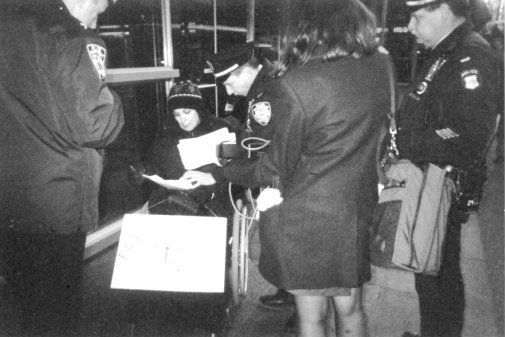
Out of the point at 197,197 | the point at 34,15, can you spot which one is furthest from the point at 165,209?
the point at 34,15

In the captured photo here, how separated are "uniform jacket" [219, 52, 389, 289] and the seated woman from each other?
0.88m

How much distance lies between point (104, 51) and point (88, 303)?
1725 mm

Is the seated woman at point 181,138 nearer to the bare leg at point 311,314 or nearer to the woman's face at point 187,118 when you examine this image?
the woman's face at point 187,118

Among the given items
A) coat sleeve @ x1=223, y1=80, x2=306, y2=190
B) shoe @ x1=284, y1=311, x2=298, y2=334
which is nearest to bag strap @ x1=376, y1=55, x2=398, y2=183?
coat sleeve @ x1=223, y1=80, x2=306, y2=190

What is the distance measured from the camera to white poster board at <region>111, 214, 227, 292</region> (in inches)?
70.6

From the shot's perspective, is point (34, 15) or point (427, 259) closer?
point (34, 15)

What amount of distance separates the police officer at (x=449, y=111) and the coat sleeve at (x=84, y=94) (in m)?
1.25

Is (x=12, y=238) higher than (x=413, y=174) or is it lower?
lower

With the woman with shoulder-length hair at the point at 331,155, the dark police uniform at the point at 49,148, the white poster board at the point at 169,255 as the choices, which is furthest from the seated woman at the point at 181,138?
the woman with shoulder-length hair at the point at 331,155

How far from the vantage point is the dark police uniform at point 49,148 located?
1.38 m

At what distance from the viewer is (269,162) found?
143 cm

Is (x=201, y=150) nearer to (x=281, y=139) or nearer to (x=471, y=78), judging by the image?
(x=281, y=139)

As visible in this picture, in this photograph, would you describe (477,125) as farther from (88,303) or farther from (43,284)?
(88,303)

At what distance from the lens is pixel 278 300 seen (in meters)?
2.63
